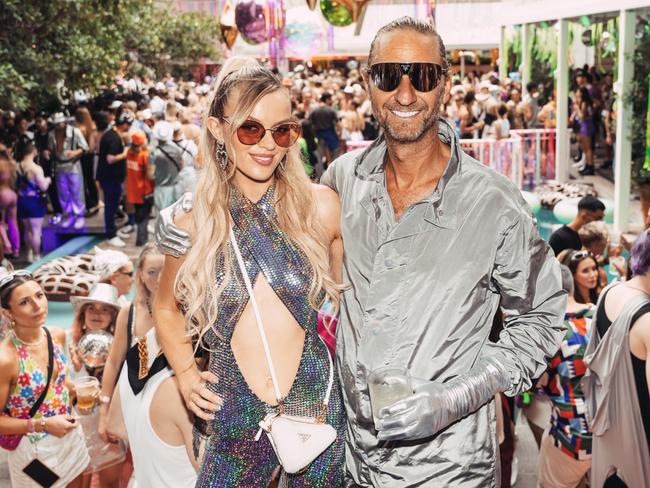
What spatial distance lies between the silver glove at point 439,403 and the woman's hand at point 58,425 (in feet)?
7.87

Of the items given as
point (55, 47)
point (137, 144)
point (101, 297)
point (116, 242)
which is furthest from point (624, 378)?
point (55, 47)

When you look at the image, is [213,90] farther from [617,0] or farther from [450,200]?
[617,0]

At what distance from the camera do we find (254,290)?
2.46 m

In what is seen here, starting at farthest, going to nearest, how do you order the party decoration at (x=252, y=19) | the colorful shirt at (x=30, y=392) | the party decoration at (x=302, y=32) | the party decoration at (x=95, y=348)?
the party decoration at (x=302, y=32) → the party decoration at (x=252, y=19) → the party decoration at (x=95, y=348) → the colorful shirt at (x=30, y=392)

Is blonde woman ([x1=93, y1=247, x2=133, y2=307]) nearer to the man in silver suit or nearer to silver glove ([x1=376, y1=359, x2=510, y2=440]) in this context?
the man in silver suit

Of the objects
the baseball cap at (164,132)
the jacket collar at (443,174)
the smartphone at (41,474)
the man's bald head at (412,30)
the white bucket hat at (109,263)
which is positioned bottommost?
the smartphone at (41,474)

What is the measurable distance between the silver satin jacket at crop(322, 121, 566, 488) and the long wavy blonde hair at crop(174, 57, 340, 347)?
0.23 meters

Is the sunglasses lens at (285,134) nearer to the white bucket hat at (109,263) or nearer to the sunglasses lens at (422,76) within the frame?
the sunglasses lens at (422,76)

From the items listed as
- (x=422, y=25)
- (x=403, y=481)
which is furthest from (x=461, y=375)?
(x=422, y=25)

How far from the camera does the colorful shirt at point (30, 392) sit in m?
4.06

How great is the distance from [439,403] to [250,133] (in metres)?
0.90

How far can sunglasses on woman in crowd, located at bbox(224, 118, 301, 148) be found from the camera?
7.92 feet

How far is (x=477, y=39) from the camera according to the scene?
2858cm

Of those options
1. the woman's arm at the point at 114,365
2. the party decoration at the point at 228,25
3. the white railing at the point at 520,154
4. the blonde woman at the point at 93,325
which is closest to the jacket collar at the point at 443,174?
the woman's arm at the point at 114,365
